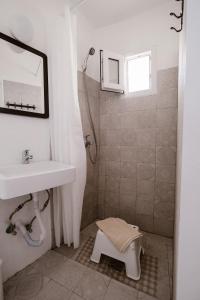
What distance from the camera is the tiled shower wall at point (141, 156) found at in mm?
1750

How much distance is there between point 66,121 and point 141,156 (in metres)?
0.99

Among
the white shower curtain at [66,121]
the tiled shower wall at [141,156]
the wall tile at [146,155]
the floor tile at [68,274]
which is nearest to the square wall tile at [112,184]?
the tiled shower wall at [141,156]

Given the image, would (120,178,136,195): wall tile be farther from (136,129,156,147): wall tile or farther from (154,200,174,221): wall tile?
(136,129,156,147): wall tile

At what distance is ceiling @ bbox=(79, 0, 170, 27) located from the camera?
5.59 feet

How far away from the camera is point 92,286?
1.21 metres

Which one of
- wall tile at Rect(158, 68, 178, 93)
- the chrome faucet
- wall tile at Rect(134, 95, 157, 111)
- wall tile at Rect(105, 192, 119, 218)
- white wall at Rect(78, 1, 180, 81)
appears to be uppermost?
white wall at Rect(78, 1, 180, 81)

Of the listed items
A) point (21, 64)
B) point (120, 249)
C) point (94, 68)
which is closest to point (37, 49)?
point (21, 64)

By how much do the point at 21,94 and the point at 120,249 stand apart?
149 centimetres

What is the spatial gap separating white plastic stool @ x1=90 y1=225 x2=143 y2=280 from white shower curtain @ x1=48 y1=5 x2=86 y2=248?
272 mm

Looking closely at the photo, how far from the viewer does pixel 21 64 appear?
128 cm

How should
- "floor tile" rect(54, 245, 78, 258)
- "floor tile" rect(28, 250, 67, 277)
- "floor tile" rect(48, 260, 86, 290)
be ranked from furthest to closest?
"floor tile" rect(54, 245, 78, 258)
"floor tile" rect(28, 250, 67, 277)
"floor tile" rect(48, 260, 86, 290)

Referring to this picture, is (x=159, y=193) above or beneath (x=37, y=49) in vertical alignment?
beneath

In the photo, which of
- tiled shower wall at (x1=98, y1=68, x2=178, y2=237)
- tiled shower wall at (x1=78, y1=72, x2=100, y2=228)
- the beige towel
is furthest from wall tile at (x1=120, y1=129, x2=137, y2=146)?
the beige towel

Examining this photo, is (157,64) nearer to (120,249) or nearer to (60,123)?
(60,123)
